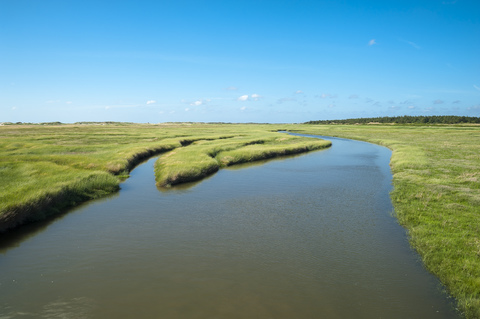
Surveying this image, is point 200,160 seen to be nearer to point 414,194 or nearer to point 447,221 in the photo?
point 414,194

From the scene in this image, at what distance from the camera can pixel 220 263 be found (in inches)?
449

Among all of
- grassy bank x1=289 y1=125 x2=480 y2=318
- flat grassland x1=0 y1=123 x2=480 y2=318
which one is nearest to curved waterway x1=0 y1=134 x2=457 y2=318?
grassy bank x1=289 y1=125 x2=480 y2=318

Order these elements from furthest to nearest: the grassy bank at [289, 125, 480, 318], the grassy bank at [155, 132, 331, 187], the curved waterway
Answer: the grassy bank at [155, 132, 331, 187] < the grassy bank at [289, 125, 480, 318] < the curved waterway

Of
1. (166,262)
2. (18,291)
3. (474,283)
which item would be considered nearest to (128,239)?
(166,262)

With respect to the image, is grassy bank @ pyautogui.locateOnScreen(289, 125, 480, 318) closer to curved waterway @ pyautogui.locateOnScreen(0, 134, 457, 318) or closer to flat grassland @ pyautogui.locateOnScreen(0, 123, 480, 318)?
flat grassland @ pyautogui.locateOnScreen(0, 123, 480, 318)

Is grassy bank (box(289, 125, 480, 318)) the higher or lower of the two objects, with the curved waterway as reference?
higher

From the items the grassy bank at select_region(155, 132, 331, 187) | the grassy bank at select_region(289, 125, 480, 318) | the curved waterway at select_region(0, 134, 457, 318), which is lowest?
the curved waterway at select_region(0, 134, 457, 318)

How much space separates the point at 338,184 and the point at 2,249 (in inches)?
888

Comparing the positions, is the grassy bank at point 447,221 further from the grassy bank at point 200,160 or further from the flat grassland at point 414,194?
the grassy bank at point 200,160

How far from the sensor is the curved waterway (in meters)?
8.81

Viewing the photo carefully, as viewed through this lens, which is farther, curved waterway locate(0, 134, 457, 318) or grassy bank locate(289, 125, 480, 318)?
grassy bank locate(289, 125, 480, 318)

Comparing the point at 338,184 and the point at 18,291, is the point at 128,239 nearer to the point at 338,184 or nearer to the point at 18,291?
the point at 18,291

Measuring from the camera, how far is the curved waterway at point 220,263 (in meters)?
8.81

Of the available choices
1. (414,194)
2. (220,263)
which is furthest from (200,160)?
(220,263)
